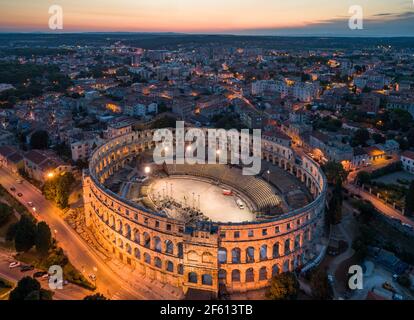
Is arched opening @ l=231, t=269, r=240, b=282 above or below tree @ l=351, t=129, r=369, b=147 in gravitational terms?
below

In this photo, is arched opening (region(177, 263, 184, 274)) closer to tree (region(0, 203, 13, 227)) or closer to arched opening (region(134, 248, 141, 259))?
arched opening (region(134, 248, 141, 259))

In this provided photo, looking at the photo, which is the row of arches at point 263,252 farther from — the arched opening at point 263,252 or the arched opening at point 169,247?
the arched opening at point 169,247

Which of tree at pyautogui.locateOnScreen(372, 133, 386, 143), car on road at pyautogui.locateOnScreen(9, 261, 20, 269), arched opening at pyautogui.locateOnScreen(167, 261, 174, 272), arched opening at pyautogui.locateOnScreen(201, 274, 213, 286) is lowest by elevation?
arched opening at pyautogui.locateOnScreen(201, 274, 213, 286)

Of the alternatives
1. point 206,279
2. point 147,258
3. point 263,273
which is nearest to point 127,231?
point 147,258

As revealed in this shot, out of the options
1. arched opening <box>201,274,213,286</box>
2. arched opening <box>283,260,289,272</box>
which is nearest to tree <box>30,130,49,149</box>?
arched opening <box>201,274,213,286</box>

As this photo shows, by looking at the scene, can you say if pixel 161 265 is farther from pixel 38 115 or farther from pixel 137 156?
pixel 38 115

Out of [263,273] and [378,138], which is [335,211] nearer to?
[263,273]

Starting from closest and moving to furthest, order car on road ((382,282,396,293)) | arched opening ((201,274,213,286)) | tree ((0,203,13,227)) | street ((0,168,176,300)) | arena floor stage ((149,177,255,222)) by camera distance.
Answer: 1. car on road ((382,282,396,293))
2. street ((0,168,176,300))
3. arched opening ((201,274,213,286))
4. tree ((0,203,13,227))
5. arena floor stage ((149,177,255,222))
